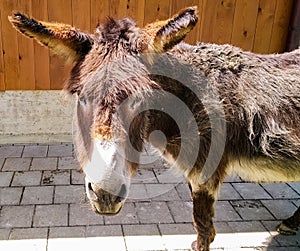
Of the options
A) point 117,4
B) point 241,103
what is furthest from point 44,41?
point 117,4

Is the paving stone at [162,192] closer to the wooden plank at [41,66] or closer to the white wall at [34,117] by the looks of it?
the white wall at [34,117]

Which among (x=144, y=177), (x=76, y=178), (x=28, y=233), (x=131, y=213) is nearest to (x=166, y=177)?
(x=144, y=177)

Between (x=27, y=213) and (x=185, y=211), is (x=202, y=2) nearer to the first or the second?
(x=185, y=211)

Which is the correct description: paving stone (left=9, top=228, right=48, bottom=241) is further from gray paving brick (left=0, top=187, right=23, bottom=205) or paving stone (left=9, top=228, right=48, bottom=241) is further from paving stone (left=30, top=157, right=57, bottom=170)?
paving stone (left=30, top=157, right=57, bottom=170)

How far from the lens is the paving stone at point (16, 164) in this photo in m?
3.58

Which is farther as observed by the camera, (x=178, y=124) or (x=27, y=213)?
(x=27, y=213)

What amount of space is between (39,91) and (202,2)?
6.79 ft

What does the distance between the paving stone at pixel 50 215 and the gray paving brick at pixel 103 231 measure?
0.21 meters

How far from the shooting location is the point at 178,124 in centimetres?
210

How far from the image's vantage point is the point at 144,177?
3605 mm

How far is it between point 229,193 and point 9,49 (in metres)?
2.73

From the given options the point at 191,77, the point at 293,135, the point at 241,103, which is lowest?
the point at 293,135

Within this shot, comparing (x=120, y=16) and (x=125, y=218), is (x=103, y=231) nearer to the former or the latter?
(x=125, y=218)

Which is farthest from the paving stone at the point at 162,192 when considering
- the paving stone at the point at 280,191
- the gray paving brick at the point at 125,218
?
the paving stone at the point at 280,191
